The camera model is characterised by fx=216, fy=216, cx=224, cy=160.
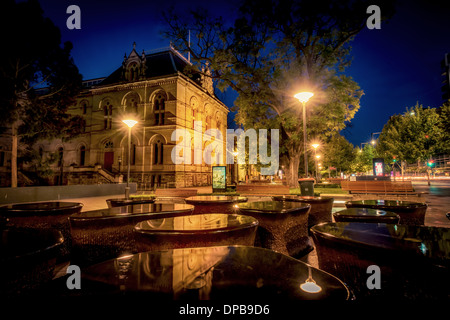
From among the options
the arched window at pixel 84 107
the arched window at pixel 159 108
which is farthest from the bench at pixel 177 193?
the arched window at pixel 84 107

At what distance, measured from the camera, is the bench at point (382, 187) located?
511 inches

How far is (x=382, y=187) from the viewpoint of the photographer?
536 inches

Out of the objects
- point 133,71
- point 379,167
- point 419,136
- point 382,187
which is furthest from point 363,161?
point 133,71

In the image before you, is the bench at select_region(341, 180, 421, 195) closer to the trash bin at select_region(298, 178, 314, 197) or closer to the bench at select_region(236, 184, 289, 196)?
the bench at select_region(236, 184, 289, 196)

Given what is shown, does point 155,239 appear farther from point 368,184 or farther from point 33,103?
point 33,103

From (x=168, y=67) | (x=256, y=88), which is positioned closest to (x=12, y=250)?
(x=256, y=88)

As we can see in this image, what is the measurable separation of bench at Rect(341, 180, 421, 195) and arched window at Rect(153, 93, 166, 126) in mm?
20786

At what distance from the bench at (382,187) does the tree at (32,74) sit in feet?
69.6

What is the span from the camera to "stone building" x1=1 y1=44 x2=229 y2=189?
25.1 meters

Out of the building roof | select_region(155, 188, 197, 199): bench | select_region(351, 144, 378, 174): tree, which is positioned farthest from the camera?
select_region(351, 144, 378, 174): tree

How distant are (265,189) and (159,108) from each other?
17.0 m

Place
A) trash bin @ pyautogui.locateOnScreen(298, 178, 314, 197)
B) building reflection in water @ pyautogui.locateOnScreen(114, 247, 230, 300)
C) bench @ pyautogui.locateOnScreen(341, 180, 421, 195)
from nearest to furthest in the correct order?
building reflection in water @ pyautogui.locateOnScreen(114, 247, 230, 300)
trash bin @ pyautogui.locateOnScreen(298, 178, 314, 197)
bench @ pyautogui.locateOnScreen(341, 180, 421, 195)

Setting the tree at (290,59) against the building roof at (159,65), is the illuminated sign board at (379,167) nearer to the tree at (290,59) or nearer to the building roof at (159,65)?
the tree at (290,59)

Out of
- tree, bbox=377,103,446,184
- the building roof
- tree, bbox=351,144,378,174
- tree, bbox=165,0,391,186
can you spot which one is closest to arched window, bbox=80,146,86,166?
the building roof
